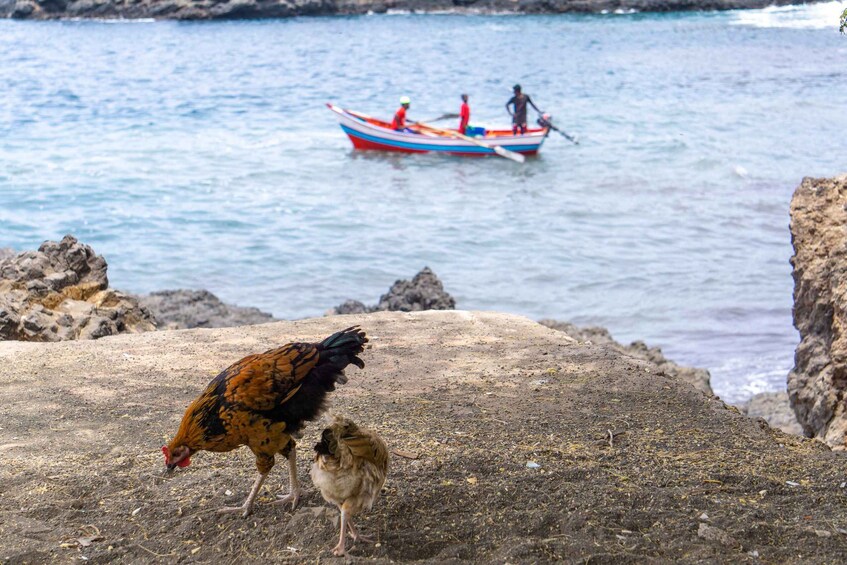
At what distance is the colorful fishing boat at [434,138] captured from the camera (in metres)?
27.4

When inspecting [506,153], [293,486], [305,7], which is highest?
[305,7]

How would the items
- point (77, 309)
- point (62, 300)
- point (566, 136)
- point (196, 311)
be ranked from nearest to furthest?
point (77, 309), point (62, 300), point (196, 311), point (566, 136)

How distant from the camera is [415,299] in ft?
42.2

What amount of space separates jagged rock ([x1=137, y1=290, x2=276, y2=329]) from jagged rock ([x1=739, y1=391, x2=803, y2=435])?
6596 millimetres

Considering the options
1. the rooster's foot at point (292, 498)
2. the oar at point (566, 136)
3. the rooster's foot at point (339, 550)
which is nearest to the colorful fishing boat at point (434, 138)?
the oar at point (566, 136)

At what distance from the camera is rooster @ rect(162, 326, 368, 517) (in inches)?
182

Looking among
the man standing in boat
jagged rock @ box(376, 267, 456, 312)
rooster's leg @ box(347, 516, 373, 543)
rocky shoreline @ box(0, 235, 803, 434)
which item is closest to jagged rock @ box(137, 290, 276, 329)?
rocky shoreline @ box(0, 235, 803, 434)

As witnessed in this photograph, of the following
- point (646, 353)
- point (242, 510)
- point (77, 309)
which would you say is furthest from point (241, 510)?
point (646, 353)

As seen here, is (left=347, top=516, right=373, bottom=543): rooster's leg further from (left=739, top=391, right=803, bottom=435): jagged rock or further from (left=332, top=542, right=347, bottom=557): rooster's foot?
(left=739, top=391, right=803, bottom=435): jagged rock

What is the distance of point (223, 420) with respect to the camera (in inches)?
182

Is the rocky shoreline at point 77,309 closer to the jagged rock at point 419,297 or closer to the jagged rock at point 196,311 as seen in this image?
the jagged rock at point 419,297

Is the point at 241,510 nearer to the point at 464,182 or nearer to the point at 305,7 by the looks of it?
the point at 464,182

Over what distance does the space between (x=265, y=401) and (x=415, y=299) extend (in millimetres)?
8277

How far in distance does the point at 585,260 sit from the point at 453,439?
13.3 metres
